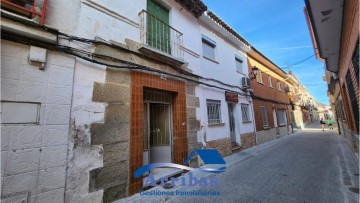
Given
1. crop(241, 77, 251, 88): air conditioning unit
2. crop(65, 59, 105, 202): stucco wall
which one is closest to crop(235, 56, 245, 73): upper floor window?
crop(241, 77, 251, 88): air conditioning unit

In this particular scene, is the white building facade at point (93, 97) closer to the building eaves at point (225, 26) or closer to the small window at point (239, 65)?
the building eaves at point (225, 26)

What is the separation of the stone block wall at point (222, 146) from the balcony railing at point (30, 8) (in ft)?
18.1

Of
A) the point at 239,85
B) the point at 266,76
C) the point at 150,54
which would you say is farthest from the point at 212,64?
the point at 266,76

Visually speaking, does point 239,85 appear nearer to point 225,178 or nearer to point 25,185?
point 225,178

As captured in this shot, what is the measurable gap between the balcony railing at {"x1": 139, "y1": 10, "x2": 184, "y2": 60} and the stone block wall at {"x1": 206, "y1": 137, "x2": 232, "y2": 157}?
3.37m

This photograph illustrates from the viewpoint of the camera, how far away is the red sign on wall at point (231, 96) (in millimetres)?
7419

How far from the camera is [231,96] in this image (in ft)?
25.1

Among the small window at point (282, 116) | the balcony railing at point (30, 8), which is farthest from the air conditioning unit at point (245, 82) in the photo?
the balcony railing at point (30, 8)

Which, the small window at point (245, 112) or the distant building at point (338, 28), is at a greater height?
the distant building at point (338, 28)

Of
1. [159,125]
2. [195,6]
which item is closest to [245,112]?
[159,125]

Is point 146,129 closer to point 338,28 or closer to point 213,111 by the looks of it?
point 213,111

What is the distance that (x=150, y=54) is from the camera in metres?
4.38

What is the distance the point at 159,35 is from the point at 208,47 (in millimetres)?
2977

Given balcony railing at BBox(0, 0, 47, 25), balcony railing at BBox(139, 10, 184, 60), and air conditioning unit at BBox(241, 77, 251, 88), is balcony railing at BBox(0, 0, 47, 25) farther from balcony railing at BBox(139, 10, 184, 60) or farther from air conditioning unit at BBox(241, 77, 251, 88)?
air conditioning unit at BBox(241, 77, 251, 88)
